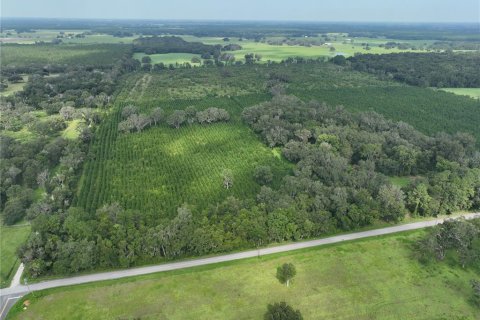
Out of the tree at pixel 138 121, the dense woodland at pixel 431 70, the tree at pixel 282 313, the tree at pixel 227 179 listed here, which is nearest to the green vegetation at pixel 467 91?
the dense woodland at pixel 431 70

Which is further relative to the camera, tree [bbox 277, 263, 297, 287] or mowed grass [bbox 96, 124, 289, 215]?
mowed grass [bbox 96, 124, 289, 215]

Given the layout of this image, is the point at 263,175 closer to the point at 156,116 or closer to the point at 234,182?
the point at 234,182

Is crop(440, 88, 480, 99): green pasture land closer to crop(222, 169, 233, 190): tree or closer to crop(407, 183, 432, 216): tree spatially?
crop(407, 183, 432, 216): tree

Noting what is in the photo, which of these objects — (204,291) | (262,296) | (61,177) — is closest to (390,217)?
(262,296)

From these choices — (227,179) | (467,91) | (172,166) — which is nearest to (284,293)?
(227,179)

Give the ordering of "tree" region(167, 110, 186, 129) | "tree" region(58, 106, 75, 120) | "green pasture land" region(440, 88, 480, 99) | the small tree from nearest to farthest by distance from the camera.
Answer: the small tree, "tree" region(167, 110, 186, 129), "tree" region(58, 106, 75, 120), "green pasture land" region(440, 88, 480, 99)

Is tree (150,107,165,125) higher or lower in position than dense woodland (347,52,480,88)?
lower

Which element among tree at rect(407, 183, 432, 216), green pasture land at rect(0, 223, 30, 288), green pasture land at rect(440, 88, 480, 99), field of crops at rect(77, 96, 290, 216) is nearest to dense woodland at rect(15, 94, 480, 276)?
tree at rect(407, 183, 432, 216)
